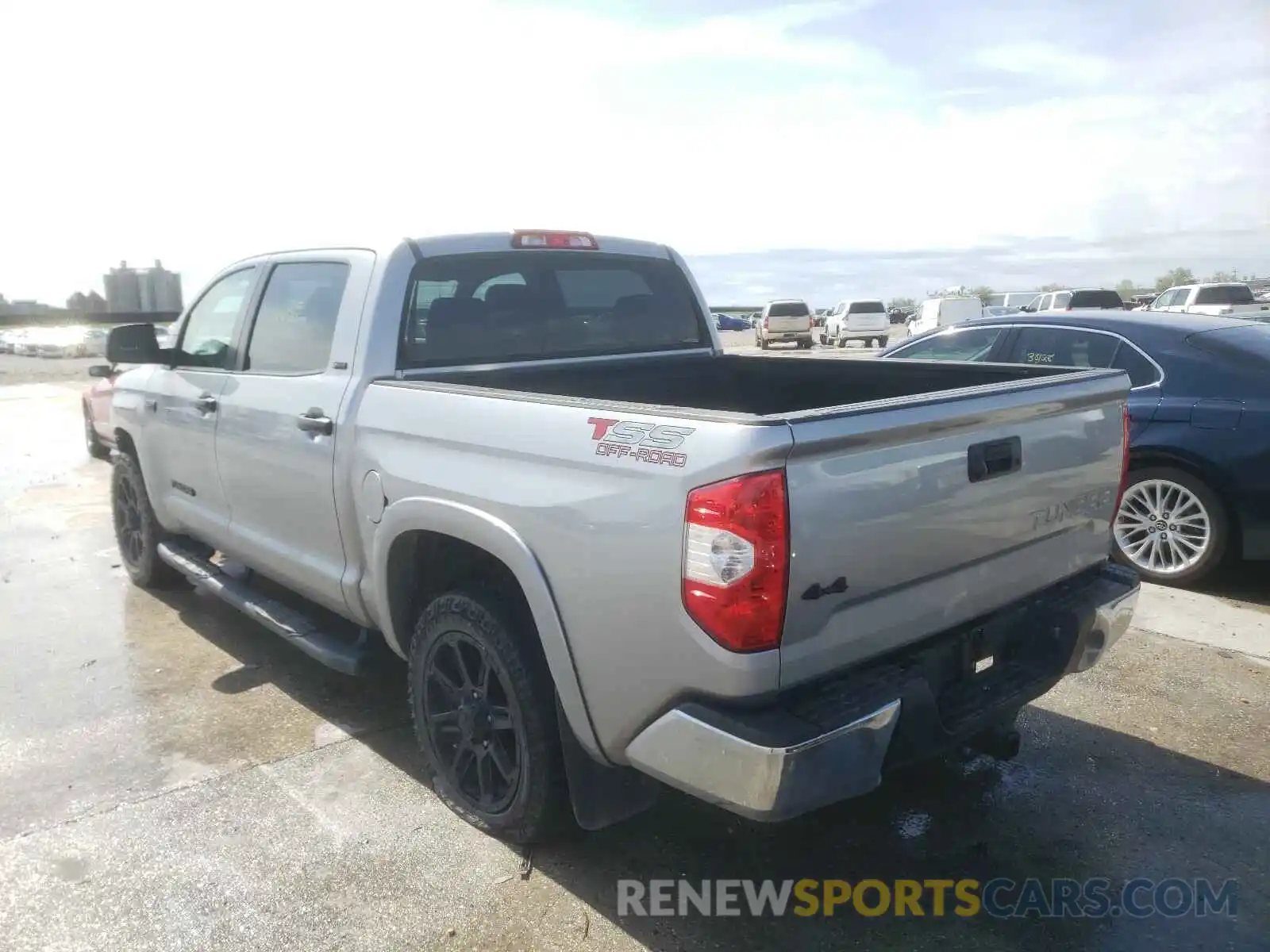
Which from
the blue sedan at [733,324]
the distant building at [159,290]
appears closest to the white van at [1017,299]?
the blue sedan at [733,324]

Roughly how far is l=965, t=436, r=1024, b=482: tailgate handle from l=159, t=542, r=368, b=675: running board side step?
2394 mm

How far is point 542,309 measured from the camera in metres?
4.25

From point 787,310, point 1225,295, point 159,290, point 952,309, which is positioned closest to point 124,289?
point 159,290

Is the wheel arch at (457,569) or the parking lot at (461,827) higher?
the wheel arch at (457,569)

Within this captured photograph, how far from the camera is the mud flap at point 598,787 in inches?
112

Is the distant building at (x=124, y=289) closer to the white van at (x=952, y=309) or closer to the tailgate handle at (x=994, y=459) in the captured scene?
the white van at (x=952, y=309)

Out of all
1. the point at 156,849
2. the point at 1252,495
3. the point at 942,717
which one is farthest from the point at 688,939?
the point at 1252,495

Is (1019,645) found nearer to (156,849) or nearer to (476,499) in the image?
(476,499)

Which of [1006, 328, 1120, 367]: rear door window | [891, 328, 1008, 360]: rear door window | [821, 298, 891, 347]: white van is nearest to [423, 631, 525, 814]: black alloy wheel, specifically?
[1006, 328, 1120, 367]: rear door window

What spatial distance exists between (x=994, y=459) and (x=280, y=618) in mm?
3002

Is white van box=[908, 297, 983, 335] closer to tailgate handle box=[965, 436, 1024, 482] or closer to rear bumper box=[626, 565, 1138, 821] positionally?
rear bumper box=[626, 565, 1138, 821]

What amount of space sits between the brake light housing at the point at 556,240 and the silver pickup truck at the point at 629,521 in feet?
0.04

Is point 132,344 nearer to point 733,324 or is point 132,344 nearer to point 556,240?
point 556,240

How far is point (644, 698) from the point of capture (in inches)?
98.8
